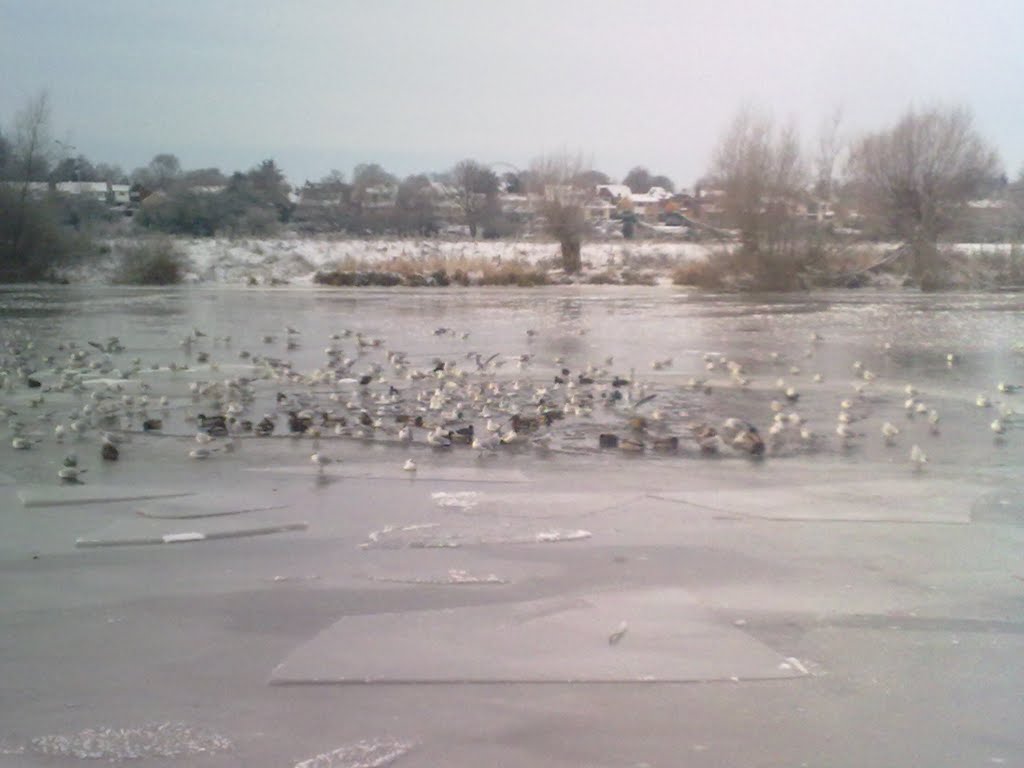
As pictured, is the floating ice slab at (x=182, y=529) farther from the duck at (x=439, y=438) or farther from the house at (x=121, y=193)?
the house at (x=121, y=193)

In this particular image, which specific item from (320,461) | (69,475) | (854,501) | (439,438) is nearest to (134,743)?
(69,475)

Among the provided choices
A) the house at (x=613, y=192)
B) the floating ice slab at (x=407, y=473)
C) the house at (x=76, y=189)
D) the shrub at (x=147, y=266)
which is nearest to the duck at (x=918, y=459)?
the floating ice slab at (x=407, y=473)

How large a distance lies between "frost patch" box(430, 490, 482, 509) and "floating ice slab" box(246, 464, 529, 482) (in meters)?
0.49

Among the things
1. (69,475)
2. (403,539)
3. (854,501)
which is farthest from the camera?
(69,475)

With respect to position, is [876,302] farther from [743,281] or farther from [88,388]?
[88,388]

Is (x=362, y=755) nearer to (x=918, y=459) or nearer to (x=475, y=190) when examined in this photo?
(x=918, y=459)

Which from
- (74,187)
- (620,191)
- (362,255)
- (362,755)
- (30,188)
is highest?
(620,191)

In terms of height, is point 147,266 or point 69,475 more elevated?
point 147,266

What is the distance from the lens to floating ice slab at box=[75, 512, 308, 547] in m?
7.48

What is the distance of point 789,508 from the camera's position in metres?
8.45

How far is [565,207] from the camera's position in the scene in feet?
162

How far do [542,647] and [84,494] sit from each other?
15.7 ft

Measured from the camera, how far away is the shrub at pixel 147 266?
4369 centimetres

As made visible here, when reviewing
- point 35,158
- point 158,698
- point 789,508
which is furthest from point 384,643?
point 35,158
